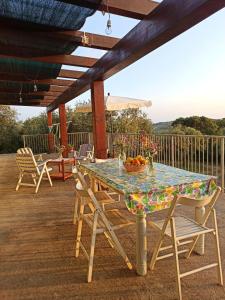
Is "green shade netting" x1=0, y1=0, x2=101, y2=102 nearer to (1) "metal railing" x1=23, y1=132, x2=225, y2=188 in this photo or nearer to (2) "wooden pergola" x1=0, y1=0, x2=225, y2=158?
(2) "wooden pergola" x1=0, y1=0, x2=225, y2=158

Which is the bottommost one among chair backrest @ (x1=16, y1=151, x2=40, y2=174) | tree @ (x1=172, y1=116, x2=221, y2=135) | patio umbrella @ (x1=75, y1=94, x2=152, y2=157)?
chair backrest @ (x1=16, y1=151, x2=40, y2=174)

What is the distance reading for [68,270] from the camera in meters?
2.22

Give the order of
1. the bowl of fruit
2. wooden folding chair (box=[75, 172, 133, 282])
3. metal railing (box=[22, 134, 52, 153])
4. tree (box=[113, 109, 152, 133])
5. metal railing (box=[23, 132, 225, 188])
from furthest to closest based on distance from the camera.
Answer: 1. metal railing (box=[22, 134, 52, 153])
2. tree (box=[113, 109, 152, 133])
3. metal railing (box=[23, 132, 225, 188])
4. the bowl of fruit
5. wooden folding chair (box=[75, 172, 133, 282])

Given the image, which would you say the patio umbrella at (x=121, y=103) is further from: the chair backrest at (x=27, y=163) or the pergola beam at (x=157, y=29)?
the chair backrest at (x=27, y=163)

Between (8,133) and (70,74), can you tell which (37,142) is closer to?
(8,133)

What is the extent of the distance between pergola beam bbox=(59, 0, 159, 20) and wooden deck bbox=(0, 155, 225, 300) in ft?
8.15

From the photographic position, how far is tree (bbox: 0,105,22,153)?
15466mm

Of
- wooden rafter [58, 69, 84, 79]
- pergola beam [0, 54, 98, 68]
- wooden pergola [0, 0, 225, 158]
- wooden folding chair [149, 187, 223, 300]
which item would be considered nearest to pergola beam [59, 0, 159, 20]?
wooden pergola [0, 0, 225, 158]

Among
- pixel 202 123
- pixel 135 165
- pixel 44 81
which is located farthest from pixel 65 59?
pixel 202 123

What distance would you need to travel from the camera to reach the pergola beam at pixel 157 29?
6.95ft

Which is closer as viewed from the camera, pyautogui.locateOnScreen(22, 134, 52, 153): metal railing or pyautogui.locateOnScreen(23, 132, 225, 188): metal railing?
pyautogui.locateOnScreen(23, 132, 225, 188): metal railing

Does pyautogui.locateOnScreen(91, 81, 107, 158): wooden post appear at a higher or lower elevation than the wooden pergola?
lower

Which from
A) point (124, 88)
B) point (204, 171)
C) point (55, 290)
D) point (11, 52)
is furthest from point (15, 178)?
point (124, 88)

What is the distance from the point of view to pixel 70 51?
4227 millimetres
